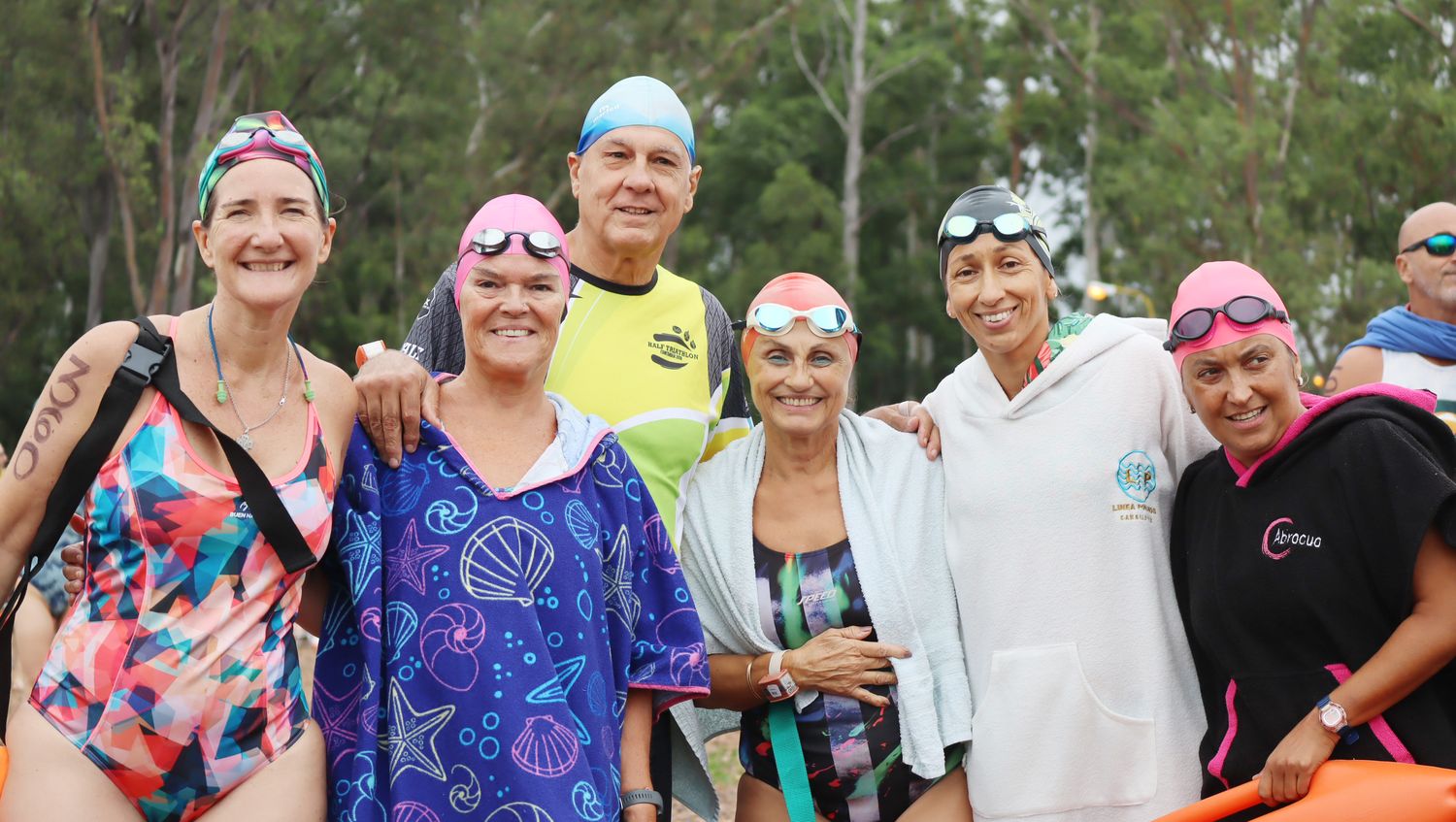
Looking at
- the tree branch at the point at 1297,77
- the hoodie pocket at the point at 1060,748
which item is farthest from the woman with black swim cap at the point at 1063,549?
the tree branch at the point at 1297,77

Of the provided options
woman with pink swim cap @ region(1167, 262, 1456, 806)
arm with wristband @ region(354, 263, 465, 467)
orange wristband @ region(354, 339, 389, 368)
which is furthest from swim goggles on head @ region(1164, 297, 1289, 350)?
orange wristband @ region(354, 339, 389, 368)

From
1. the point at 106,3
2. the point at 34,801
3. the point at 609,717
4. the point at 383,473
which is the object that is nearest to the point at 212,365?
the point at 383,473

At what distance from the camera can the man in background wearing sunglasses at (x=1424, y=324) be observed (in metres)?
6.30

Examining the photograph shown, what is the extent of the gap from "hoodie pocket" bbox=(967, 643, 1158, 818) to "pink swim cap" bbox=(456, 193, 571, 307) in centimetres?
179

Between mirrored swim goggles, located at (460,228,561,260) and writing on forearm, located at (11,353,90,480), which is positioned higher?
mirrored swim goggles, located at (460,228,561,260)

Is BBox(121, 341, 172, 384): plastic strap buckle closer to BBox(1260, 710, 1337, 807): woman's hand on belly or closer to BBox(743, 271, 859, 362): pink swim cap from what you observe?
BBox(743, 271, 859, 362): pink swim cap

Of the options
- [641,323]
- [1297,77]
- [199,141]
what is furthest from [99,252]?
[641,323]

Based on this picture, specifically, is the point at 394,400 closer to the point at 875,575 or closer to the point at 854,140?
the point at 875,575

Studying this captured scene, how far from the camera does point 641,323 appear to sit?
4.76 meters

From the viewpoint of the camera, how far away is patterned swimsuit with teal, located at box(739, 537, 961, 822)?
4305 millimetres

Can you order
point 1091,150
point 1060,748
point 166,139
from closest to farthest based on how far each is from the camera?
1. point 1060,748
2. point 166,139
3. point 1091,150

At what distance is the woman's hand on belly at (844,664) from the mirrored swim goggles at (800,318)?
95cm

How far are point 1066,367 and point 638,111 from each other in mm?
1712

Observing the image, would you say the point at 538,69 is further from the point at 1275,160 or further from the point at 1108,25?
the point at 1275,160
